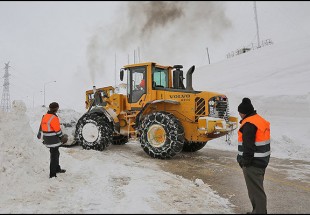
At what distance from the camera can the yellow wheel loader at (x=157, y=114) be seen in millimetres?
8312

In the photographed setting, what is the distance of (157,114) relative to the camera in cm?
855

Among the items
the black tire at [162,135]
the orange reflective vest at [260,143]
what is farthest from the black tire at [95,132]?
the orange reflective vest at [260,143]

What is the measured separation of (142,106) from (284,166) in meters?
4.46

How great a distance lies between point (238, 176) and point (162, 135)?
2490 mm

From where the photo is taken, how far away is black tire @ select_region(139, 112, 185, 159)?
322 inches

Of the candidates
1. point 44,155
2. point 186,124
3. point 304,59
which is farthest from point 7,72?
point 304,59

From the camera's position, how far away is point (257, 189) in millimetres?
4219

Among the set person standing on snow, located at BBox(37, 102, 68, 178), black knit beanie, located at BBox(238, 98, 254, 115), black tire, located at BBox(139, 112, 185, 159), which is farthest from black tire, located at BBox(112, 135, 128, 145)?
black knit beanie, located at BBox(238, 98, 254, 115)

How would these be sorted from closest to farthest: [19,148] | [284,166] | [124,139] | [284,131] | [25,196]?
[25,196] < [19,148] < [284,166] < [124,139] < [284,131]

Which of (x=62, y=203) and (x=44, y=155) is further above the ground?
(x=44, y=155)

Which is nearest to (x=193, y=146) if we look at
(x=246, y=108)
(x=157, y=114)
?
(x=157, y=114)

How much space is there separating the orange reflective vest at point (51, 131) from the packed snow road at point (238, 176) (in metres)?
2.63

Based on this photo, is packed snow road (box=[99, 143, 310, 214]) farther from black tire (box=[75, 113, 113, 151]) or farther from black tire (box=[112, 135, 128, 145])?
black tire (box=[112, 135, 128, 145])

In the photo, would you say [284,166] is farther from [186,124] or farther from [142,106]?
[142,106]
